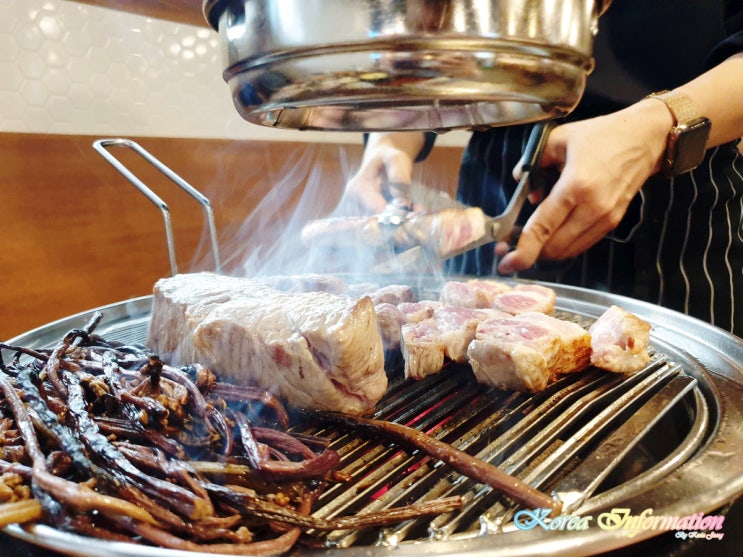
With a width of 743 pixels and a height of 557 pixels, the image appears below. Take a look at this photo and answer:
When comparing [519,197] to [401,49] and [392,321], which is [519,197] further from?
[401,49]

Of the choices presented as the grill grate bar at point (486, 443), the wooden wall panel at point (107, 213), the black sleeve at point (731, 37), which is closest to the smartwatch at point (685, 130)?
the black sleeve at point (731, 37)

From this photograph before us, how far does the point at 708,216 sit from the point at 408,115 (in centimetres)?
186

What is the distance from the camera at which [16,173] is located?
128 inches

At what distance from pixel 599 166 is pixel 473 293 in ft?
2.44

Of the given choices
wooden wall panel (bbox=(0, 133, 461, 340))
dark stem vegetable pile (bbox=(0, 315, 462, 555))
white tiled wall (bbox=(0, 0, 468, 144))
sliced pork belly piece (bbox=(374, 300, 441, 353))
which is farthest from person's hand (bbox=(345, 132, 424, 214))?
dark stem vegetable pile (bbox=(0, 315, 462, 555))

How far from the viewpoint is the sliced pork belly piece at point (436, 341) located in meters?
1.86

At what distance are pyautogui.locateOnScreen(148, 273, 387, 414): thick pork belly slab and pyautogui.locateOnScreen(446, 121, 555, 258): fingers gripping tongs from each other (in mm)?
988

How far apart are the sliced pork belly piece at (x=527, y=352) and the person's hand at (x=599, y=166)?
0.62 m

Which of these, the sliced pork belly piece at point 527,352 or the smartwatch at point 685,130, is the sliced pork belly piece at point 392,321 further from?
the smartwatch at point 685,130

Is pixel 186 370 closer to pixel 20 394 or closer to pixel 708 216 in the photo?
pixel 20 394

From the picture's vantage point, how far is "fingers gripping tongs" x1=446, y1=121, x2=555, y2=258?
2420mm

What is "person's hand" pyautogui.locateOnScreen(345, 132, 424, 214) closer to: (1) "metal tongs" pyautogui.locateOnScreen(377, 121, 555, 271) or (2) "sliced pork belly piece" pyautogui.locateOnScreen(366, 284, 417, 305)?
(1) "metal tongs" pyautogui.locateOnScreen(377, 121, 555, 271)

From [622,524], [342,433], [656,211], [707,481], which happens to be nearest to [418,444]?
[342,433]

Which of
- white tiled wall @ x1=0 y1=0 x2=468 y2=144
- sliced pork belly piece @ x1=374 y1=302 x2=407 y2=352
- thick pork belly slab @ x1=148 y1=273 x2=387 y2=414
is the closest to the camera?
thick pork belly slab @ x1=148 y1=273 x2=387 y2=414
